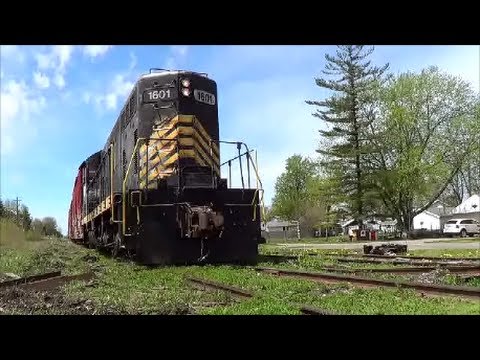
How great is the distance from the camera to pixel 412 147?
5918 mm

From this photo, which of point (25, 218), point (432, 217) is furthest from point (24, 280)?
point (432, 217)

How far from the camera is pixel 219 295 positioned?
5.88 metres

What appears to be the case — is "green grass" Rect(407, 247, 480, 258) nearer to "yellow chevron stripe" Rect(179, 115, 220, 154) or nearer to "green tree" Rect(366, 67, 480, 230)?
"green tree" Rect(366, 67, 480, 230)

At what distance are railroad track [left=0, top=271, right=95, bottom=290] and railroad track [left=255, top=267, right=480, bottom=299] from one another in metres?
3.11

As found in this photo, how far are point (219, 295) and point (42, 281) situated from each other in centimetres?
277

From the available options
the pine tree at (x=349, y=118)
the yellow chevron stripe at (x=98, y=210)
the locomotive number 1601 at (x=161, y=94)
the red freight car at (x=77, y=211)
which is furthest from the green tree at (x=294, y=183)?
the red freight car at (x=77, y=211)

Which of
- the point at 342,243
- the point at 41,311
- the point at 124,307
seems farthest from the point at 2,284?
the point at 342,243

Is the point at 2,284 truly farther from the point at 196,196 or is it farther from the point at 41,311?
the point at 196,196

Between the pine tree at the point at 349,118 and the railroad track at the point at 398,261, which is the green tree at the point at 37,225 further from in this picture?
the railroad track at the point at 398,261

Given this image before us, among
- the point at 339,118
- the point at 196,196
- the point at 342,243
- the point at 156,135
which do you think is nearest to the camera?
the point at 339,118

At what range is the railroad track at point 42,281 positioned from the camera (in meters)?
6.71

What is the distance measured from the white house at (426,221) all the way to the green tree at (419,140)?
113 millimetres

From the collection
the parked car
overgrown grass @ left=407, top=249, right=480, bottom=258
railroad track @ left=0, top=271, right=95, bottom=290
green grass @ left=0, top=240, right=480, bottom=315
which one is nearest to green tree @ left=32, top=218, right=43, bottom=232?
green grass @ left=0, top=240, right=480, bottom=315
